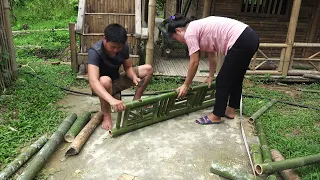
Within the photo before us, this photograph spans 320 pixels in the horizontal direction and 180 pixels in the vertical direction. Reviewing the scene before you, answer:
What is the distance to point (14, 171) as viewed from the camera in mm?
2631

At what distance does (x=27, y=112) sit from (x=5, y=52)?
1.41 m

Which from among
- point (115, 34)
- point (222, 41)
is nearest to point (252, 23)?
point (222, 41)

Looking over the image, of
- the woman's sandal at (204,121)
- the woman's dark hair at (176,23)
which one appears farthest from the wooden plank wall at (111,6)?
the woman's sandal at (204,121)

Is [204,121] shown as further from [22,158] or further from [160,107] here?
[22,158]

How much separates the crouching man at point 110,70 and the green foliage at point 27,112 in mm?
826

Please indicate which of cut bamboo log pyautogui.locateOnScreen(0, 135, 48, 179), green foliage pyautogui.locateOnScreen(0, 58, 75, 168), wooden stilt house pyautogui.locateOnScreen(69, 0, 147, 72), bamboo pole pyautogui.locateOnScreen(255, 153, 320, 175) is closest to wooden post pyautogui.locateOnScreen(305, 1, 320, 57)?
wooden stilt house pyautogui.locateOnScreen(69, 0, 147, 72)

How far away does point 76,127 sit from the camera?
3.33m

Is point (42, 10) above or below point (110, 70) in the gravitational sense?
above

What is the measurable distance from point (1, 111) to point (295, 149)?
3.90m

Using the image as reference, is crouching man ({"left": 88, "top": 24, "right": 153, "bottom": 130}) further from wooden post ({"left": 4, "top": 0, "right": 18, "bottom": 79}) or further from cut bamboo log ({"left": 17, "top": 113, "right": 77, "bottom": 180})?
wooden post ({"left": 4, "top": 0, "right": 18, "bottom": 79})

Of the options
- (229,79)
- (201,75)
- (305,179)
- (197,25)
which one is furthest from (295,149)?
(201,75)

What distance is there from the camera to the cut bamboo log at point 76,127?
10.5 feet

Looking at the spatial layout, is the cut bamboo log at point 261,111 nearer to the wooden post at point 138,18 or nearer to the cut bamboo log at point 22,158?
the wooden post at point 138,18

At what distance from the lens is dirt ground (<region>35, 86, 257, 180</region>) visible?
276 cm
